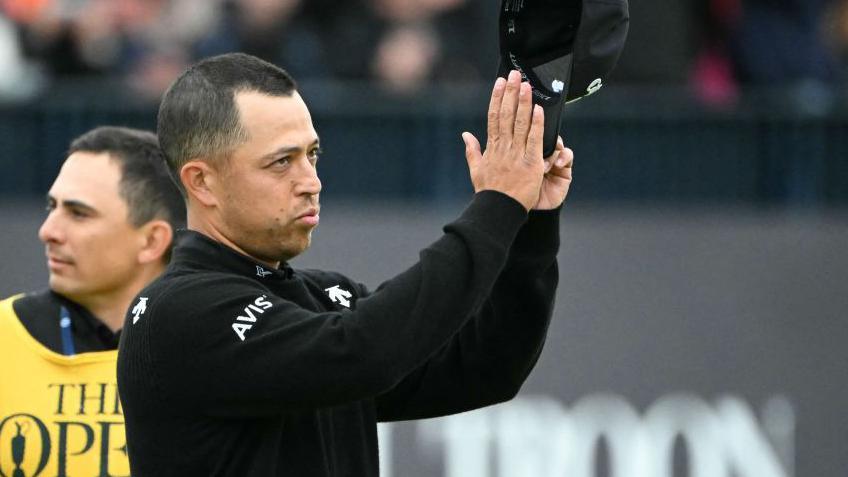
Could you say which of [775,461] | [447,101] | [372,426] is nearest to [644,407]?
[775,461]

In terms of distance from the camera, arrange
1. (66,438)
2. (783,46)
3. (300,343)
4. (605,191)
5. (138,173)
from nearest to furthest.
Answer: (300,343) → (66,438) → (138,173) → (605,191) → (783,46)

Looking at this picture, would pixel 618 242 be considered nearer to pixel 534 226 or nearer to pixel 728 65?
pixel 728 65

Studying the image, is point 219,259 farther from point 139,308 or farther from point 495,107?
point 495,107

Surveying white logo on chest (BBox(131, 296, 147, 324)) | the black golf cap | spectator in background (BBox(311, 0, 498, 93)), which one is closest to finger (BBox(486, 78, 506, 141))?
the black golf cap

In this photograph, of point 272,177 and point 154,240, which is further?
point 154,240

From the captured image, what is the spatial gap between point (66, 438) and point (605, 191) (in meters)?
4.77

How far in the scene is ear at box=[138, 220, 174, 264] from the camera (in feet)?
16.0

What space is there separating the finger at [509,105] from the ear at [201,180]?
66 centimetres

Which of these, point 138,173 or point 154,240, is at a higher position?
point 138,173

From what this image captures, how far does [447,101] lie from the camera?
8750 millimetres

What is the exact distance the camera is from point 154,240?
491cm

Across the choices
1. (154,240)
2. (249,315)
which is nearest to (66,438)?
(154,240)

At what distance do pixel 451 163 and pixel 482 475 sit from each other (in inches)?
67.7

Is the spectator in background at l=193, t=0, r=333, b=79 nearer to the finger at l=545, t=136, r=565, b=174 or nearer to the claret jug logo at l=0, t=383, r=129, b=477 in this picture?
the claret jug logo at l=0, t=383, r=129, b=477
